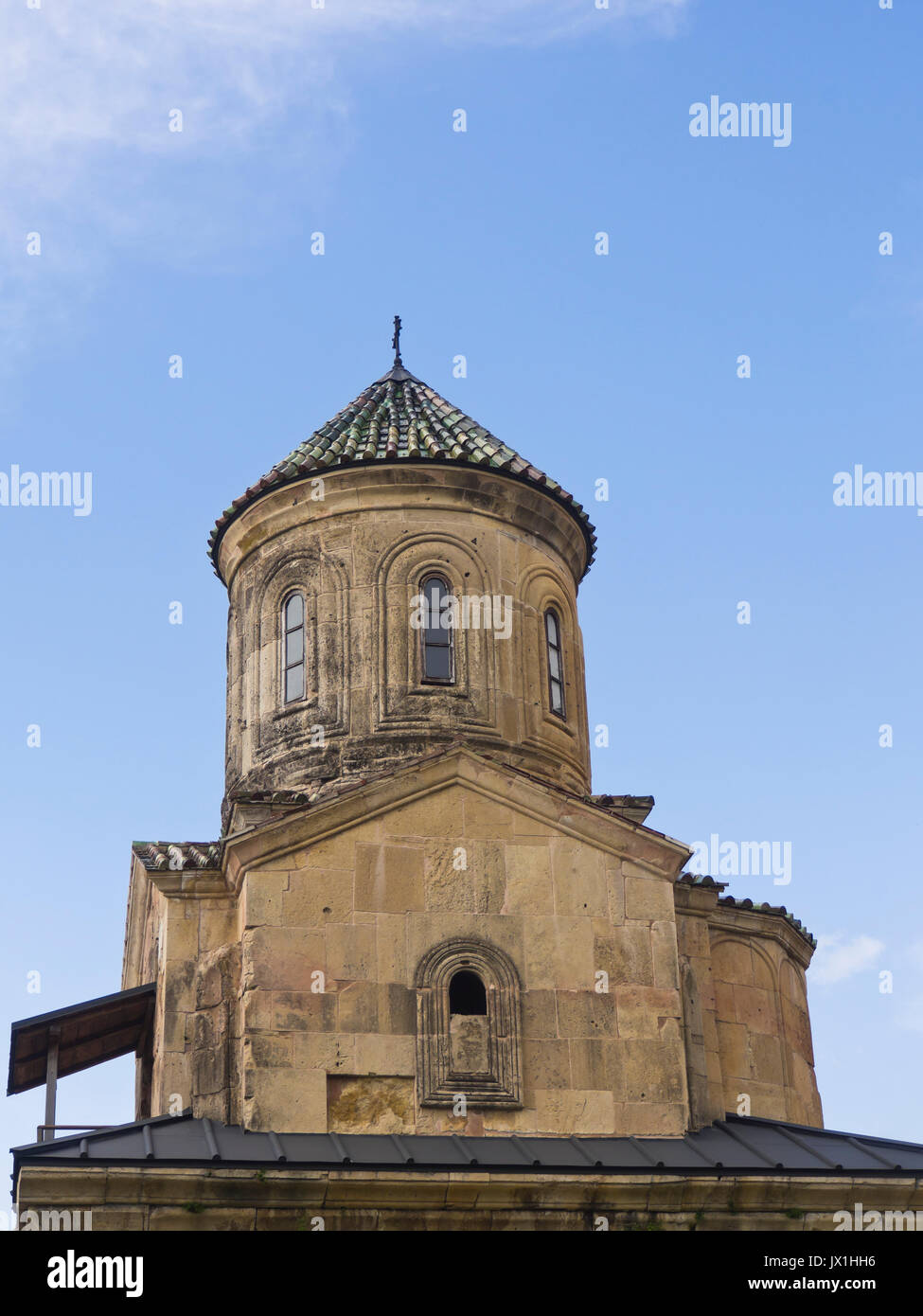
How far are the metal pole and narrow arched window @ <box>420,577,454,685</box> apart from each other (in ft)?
15.7

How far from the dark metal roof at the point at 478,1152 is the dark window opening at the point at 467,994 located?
44.5 inches

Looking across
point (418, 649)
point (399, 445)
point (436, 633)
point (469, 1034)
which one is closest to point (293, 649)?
point (418, 649)

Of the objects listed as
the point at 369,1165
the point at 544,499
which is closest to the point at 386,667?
the point at 544,499

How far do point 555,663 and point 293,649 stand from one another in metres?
2.71

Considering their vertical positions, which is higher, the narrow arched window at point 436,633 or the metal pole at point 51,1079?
the narrow arched window at point 436,633

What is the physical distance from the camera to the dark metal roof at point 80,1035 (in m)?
15.8

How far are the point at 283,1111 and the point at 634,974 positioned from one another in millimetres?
3181

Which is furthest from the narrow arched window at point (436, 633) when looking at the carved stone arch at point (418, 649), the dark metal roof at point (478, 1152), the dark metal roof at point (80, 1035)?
the dark metal roof at point (478, 1152)

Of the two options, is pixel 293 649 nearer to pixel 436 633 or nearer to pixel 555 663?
pixel 436 633

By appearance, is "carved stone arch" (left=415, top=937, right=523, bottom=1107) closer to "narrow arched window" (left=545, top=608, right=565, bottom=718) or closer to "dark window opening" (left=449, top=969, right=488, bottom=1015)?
"dark window opening" (left=449, top=969, right=488, bottom=1015)

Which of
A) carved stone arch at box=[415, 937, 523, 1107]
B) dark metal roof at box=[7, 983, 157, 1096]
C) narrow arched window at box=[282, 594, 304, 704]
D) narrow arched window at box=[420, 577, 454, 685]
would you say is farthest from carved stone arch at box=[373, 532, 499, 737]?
dark metal roof at box=[7, 983, 157, 1096]

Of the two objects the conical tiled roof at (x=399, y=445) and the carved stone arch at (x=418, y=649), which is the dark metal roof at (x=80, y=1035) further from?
the conical tiled roof at (x=399, y=445)

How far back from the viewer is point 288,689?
1748 centimetres
